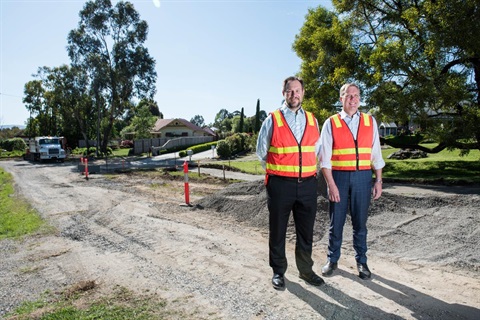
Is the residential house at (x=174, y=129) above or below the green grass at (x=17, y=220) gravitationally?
above

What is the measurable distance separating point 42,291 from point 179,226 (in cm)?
297

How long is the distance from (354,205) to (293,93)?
1.53 m

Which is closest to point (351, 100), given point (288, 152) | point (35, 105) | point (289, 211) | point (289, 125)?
point (289, 125)

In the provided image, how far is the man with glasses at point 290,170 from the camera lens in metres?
3.70

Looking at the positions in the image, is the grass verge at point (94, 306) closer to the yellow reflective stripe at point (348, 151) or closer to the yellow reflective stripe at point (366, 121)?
the yellow reflective stripe at point (348, 151)

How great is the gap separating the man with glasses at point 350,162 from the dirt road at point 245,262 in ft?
2.13

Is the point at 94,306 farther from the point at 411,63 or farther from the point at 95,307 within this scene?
the point at 411,63

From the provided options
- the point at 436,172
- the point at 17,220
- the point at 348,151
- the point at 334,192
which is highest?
the point at 348,151

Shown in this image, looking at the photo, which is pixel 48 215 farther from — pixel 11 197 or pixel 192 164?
pixel 192 164

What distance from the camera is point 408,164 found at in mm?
15250

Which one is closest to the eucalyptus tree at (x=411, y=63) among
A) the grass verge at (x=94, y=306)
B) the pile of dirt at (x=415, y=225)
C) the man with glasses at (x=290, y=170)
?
the pile of dirt at (x=415, y=225)

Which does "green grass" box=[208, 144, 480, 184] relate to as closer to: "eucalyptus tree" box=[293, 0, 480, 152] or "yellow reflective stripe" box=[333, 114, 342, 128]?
"eucalyptus tree" box=[293, 0, 480, 152]

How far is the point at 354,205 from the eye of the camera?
4.04 meters

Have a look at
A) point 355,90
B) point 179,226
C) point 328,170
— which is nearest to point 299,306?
point 328,170
